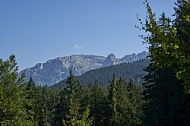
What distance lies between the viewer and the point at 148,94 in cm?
4056

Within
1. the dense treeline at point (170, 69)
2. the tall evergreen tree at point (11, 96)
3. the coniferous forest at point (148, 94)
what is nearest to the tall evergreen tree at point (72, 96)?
the coniferous forest at point (148, 94)

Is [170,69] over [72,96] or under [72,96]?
Result: over

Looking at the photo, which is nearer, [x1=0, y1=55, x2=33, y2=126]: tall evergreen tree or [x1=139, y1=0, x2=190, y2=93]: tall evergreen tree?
[x1=139, y1=0, x2=190, y2=93]: tall evergreen tree

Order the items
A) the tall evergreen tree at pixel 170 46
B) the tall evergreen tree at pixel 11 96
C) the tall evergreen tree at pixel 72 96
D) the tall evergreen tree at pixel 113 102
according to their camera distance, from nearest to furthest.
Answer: the tall evergreen tree at pixel 170 46
the tall evergreen tree at pixel 11 96
the tall evergreen tree at pixel 72 96
the tall evergreen tree at pixel 113 102

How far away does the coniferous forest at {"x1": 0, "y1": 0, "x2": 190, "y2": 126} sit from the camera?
6.82m

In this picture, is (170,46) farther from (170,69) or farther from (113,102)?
(113,102)

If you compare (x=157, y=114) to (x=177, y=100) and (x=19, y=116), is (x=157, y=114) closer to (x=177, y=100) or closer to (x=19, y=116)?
(x=177, y=100)

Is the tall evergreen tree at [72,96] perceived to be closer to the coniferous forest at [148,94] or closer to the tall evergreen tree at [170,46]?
the coniferous forest at [148,94]

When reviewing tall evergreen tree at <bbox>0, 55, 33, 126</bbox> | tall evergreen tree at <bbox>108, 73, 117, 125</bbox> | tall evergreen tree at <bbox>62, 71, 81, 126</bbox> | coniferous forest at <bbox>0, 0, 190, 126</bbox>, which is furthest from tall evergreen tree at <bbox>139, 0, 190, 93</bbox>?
tall evergreen tree at <bbox>108, 73, 117, 125</bbox>

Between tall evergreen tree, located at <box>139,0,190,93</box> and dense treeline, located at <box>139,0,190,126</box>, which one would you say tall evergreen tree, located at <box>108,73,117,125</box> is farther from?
tall evergreen tree, located at <box>139,0,190,93</box>

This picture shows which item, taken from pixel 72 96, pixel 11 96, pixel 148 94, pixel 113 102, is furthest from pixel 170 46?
pixel 113 102

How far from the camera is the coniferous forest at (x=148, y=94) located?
682 cm

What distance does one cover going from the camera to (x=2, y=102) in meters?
26.2

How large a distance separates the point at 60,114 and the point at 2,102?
4140 cm
